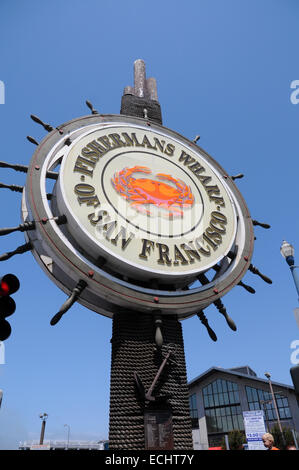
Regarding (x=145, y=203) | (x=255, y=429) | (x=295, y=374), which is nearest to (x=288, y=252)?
(x=145, y=203)

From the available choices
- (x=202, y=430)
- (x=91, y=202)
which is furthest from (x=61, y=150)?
(x=202, y=430)

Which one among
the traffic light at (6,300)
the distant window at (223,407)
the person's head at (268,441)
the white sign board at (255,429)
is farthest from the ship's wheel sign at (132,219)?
the distant window at (223,407)

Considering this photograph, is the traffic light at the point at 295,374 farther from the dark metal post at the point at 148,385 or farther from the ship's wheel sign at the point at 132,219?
the ship's wheel sign at the point at 132,219

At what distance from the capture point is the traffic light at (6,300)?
4281 mm

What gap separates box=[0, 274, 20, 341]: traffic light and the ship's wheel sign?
398cm

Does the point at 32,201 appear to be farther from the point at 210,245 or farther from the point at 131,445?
the point at 131,445

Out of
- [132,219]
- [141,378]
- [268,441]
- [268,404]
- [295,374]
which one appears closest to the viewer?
[295,374]

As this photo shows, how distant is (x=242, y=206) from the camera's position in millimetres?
13109

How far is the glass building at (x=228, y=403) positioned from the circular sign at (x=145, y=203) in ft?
132

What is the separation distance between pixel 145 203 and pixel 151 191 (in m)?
0.67

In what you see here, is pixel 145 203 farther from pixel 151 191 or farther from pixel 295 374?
pixel 295 374

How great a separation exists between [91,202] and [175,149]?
5118 mm

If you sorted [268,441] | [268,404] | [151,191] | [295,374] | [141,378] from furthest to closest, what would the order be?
[268,404] < [151,191] < [141,378] < [268,441] < [295,374]

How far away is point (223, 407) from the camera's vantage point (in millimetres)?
47969
